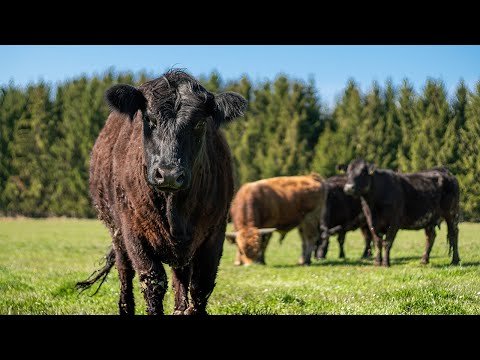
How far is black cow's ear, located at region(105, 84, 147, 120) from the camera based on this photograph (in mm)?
4695

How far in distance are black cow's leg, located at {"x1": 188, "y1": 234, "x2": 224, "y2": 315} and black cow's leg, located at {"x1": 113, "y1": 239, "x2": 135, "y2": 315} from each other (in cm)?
83

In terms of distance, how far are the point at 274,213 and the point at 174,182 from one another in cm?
1031

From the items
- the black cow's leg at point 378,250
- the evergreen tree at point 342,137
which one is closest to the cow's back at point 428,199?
the black cow's leg at point 378,250

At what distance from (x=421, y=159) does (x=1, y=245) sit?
9.95 m

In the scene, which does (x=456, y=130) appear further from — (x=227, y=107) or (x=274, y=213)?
(x=274, y=213)

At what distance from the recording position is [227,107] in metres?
4.75

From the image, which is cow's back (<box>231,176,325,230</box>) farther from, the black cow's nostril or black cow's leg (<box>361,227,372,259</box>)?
the black cow's nostril

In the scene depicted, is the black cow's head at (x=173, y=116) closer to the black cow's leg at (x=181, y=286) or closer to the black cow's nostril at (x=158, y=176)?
the black cow's nostril at (x=158, y=176)

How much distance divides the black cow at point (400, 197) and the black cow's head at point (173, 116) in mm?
7816

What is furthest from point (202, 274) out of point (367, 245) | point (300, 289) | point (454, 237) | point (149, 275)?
A: point (367, 245)

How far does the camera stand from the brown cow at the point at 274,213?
13.4m
